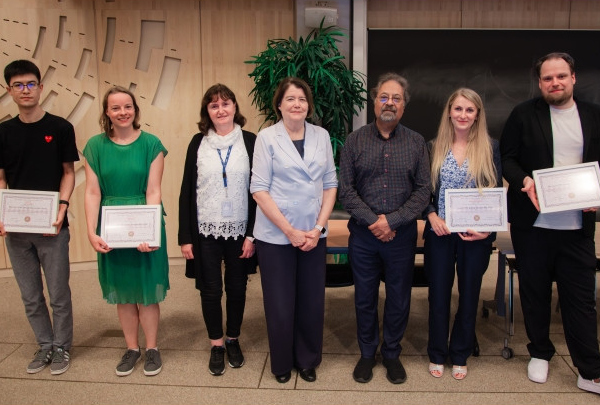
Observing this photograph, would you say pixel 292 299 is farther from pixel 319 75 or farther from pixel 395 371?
pixel 319 75

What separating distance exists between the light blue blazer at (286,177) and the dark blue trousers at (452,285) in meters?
0.70

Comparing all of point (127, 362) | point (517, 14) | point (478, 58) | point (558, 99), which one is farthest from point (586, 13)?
point (127, 362)

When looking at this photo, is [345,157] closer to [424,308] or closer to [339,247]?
[339,247]

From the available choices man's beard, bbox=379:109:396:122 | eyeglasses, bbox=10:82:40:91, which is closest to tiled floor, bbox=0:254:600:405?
man's beard, bbox=379:109:396:122

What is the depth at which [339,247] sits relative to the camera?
3.11 metres

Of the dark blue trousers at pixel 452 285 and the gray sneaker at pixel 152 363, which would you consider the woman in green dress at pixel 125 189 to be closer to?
the gray sneaker at pixel 152 363

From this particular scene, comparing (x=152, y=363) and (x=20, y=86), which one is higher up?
(x=20, y=86)

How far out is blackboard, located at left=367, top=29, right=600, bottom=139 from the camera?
496 cm

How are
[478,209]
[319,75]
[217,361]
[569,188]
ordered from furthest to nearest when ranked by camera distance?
[319,75]
[217,361]
[478,209]
[569,188]

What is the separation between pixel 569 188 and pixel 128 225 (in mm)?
2229

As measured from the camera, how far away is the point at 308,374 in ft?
9.22

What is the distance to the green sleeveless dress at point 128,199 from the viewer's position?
2689 mm

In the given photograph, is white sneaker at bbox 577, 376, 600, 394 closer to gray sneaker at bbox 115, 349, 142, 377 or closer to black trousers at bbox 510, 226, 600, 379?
black trousers at bbox 510, 226, 600, 379

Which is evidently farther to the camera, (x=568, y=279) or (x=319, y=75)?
(x=319, y=75)
